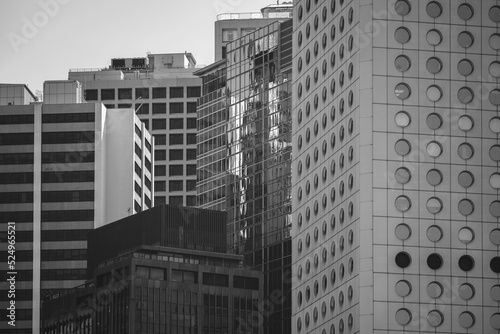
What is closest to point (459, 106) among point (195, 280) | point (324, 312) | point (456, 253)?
point (456, 253)

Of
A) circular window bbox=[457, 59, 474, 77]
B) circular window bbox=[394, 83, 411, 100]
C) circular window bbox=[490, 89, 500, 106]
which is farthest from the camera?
circular window bbox=[490, 89, 500, 106]

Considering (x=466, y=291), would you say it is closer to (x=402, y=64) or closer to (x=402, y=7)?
(x=402, y=64)

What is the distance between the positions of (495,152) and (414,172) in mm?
7556

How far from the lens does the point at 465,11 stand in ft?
463

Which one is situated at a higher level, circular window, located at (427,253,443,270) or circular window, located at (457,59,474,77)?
circular window, located at (457,59,474,77)

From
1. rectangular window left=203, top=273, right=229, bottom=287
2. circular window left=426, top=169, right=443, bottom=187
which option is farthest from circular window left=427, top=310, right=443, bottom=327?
rectangular window left=203, top=273, right=229, bottom=287

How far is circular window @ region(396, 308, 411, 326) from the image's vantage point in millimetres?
134000

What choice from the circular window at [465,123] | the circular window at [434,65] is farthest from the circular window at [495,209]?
the circular window at [434,65]

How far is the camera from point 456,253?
447ft

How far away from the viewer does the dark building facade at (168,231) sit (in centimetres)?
18750

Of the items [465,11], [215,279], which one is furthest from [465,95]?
[215,279]

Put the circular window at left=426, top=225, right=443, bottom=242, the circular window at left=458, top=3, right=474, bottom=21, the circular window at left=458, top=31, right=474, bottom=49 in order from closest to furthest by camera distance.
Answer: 1. the circular window at left=426, top=225, right=443, bottom=242
2. the circular window at left=458, top=31, right=474, bottom=49
3. the circular window at left=458, top=3, right=474, bottom=21

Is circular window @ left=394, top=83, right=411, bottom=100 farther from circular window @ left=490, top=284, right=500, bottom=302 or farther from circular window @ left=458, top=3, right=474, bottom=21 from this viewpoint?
circular window @ left=490, top=284, right=500, bottom=302

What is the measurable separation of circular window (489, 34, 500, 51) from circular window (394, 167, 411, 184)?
13.9 meters
